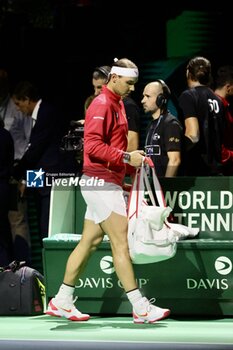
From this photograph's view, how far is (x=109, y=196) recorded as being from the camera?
23.4ft

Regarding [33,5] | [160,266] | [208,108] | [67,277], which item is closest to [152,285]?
[160,266]

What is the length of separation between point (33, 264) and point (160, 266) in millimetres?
2342

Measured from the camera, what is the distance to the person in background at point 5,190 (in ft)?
28.7

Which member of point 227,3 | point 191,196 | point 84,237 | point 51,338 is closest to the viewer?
point 51,338

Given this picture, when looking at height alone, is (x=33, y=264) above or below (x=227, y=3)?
below

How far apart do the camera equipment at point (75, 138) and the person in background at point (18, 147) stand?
0.82m

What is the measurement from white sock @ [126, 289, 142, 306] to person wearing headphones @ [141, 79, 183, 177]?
44.4 inches

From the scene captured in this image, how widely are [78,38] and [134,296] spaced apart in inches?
119

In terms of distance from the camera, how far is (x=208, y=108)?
26.6 feet

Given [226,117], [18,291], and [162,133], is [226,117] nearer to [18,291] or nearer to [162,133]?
[162,133]

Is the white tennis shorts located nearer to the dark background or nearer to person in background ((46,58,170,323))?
person in background ((46,58,170,323))

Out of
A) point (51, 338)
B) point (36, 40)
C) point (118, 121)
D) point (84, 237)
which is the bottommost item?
point (51, 338)

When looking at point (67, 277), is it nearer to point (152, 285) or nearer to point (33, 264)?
point (152, 285)

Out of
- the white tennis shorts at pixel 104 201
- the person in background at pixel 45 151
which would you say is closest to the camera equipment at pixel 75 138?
the person in background at pixel 45 151
